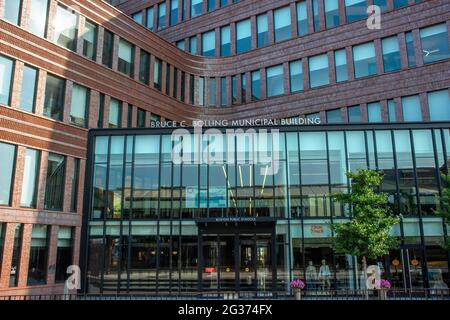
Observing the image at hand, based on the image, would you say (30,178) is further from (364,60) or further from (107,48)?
(364,60)

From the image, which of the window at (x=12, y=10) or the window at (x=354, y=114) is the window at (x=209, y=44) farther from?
the window at (x=12, y=10)

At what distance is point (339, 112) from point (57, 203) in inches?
826

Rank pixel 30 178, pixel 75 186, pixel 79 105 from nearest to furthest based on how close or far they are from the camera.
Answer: pixel 30 178
pixel 75 186
pixel 79 105

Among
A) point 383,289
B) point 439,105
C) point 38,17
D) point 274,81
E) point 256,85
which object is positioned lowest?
point 383,289

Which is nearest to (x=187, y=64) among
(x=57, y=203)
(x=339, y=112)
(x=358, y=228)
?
(x=339, y=112)

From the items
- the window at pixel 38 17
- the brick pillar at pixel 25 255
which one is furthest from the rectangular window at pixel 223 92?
the brick pillar at pixel 25 255

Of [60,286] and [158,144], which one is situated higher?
[158,144]

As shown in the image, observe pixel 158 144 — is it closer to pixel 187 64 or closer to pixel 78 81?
pixel 78 81

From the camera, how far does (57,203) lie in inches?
1061

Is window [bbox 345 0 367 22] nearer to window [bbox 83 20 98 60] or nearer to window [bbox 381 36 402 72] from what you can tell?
window [bbox 381 36 402 72]

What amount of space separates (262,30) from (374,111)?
1252 centimetres

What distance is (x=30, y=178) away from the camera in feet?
83.1

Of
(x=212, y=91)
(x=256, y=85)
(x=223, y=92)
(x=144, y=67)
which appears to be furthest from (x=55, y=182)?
(x=256, y=85)

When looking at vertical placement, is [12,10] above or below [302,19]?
below
